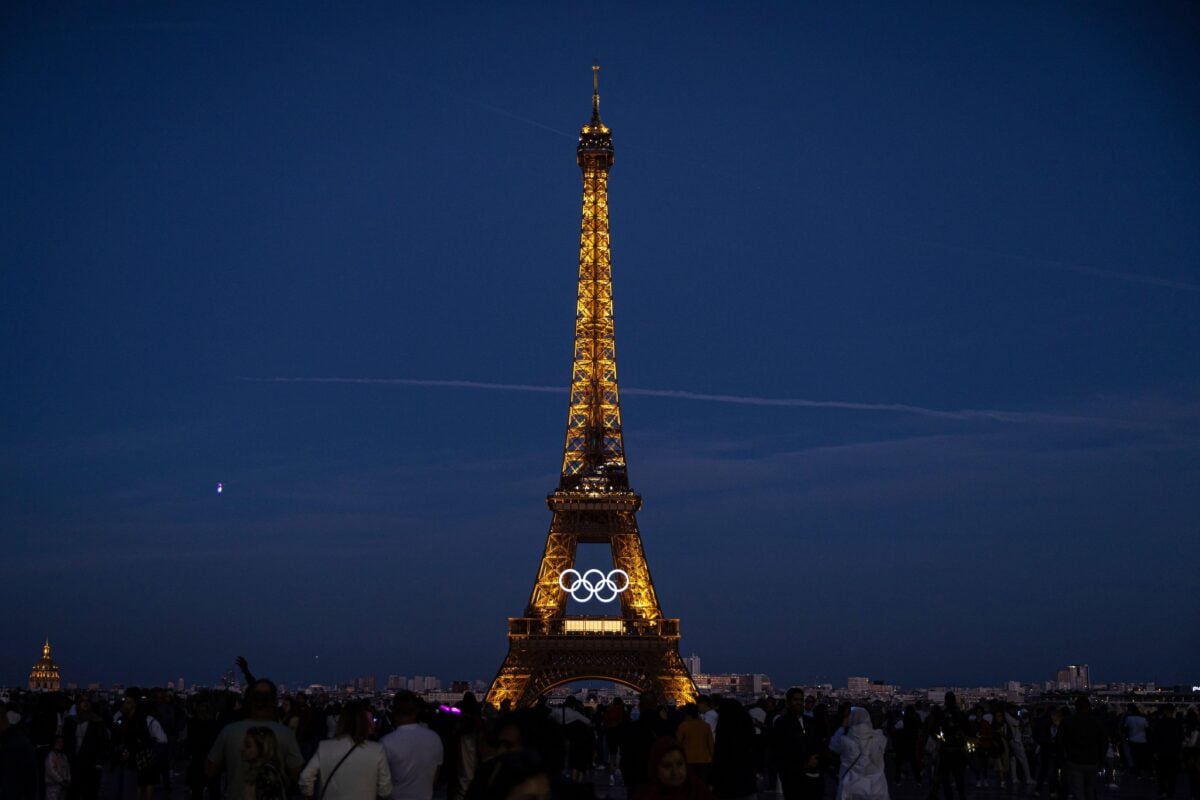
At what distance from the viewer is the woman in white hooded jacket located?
14641 millimetres

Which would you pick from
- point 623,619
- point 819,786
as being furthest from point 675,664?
point 819,786

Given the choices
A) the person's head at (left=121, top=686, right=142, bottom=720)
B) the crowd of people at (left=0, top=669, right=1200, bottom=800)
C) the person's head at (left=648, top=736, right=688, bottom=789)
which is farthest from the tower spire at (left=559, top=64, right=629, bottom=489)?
the person's head at (left=648, top=736, right=688, bottom=789)

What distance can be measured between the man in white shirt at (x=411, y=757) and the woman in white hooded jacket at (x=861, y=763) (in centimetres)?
483

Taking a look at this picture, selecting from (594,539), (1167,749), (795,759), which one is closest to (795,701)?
(795,759)

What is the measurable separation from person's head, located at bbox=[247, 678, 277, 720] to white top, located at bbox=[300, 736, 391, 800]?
2.97 feet

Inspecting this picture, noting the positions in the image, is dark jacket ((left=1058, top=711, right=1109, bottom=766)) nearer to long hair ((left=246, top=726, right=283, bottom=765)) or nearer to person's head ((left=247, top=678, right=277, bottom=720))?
person's head ((left=247, top=678, right=277, bottom=720))

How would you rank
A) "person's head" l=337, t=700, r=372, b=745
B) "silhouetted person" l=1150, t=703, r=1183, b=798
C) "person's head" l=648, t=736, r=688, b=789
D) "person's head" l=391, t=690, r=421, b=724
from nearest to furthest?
1. "person's head" l=648, t=736, r=688, b=789
2. "person's head" l=337, t=700, r=372, b=745
3. "person's head" l=391, t=690, r=421, b=724
4. "silhouetted person" l=1150, t=703, r=1183, b=798

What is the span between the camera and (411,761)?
11.5 meters

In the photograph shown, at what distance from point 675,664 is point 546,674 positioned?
625 centimetres

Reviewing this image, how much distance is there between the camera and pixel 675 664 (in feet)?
234

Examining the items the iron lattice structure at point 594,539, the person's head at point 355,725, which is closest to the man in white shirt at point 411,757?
the person's head at point 355,725

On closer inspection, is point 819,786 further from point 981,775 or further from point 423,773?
→ point 981,775

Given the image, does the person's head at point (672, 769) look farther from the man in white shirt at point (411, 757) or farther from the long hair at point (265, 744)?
the long hair at point (265, 744)

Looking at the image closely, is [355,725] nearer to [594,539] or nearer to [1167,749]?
[1167,749]
